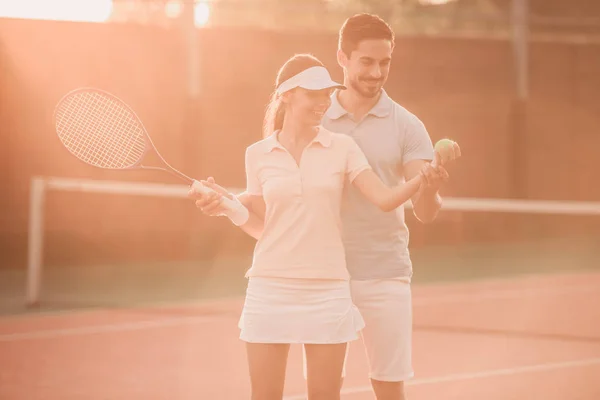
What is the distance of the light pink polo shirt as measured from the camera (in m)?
3.88

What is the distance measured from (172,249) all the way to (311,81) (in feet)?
36.4

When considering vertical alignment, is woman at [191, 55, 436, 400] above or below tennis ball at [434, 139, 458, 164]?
below

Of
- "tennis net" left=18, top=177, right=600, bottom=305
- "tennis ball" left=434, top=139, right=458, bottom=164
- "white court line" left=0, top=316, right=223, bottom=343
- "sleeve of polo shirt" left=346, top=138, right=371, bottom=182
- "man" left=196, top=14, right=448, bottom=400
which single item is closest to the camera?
"tennis ball" left=434, top=139, right=458, bottom=164

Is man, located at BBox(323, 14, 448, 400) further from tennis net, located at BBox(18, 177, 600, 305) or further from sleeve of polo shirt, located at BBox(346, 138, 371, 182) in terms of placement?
tennis net, located at BBox(18, 177, 600, 305)

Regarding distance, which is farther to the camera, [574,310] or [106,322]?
[574,310]

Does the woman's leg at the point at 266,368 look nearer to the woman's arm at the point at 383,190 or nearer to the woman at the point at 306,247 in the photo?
the woman at the point at 306,247

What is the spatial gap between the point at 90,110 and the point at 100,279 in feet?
27.1

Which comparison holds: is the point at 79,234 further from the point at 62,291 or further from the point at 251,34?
the point at 251,34

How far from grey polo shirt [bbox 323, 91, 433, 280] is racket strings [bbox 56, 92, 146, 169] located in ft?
2.65

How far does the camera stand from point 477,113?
17.4 m

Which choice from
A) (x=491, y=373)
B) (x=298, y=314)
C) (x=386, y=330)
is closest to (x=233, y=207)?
(x=298, y=314)

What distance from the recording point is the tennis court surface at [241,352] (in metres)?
7.24

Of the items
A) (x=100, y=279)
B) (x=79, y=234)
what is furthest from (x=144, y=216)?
(x=100, y=279)

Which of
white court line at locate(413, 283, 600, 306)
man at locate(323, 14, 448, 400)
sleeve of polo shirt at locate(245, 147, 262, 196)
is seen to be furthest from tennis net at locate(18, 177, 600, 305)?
sleeve of polo shirt at locate(245, 147, 262, 196)
